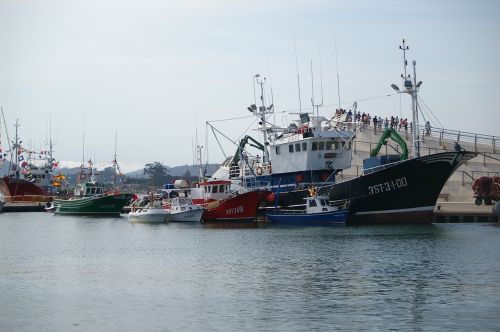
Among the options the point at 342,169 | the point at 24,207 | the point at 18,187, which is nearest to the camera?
the point at 342,169

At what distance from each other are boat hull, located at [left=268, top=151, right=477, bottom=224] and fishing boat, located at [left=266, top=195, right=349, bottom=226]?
127 centimetres

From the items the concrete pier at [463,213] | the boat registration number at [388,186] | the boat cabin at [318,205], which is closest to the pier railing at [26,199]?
the boat cabin at [318,205]

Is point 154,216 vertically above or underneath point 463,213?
above

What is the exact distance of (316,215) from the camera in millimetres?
66062

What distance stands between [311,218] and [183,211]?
1707 cm

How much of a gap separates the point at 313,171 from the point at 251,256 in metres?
25.5

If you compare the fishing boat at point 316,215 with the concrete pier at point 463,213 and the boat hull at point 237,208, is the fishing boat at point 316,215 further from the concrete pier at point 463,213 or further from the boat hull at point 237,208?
the concrete pier at point 463,213

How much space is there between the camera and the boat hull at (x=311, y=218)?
213 ft

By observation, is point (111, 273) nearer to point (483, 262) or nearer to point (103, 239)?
point (483, 262)

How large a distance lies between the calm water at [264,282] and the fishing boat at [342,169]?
3.49m

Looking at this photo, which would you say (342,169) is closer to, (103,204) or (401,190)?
(401,190)

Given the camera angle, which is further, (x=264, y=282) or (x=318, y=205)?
(x=318, y=205)

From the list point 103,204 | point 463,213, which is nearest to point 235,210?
point 463,213

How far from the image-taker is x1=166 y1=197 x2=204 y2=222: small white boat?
77875mm
